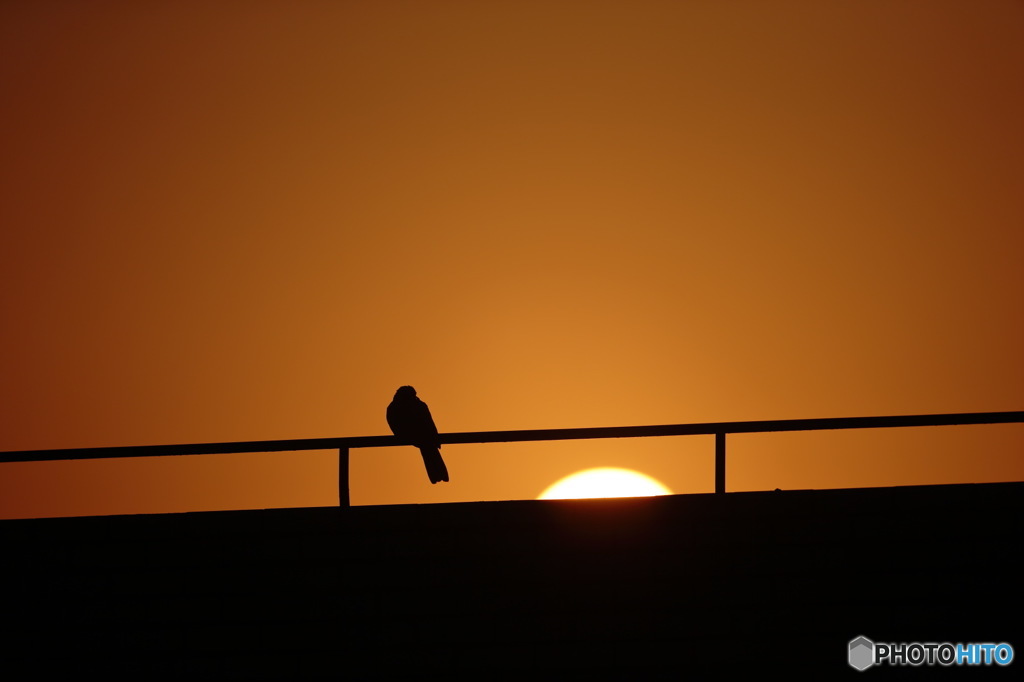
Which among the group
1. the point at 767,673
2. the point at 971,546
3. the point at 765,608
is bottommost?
the point at 767,673

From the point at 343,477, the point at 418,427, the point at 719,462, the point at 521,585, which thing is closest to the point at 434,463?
the point at 418,427

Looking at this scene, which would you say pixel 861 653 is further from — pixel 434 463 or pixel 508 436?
pixel 434 463

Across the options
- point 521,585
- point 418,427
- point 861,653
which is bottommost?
point 861,653

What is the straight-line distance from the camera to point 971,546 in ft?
13.5

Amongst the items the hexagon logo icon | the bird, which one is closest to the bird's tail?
the bird

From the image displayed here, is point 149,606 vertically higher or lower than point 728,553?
lower

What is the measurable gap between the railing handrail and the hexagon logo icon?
97cm

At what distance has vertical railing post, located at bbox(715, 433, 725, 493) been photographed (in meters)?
4.04

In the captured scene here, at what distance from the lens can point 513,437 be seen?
12.9ft

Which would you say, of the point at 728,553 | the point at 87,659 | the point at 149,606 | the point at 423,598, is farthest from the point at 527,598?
the point at 87,659

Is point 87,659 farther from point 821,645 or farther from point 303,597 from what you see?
point 821,645

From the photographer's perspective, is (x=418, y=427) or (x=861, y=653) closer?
(x=861, y=653)

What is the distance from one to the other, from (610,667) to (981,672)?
65.3 inches

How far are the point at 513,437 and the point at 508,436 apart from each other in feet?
0.07
